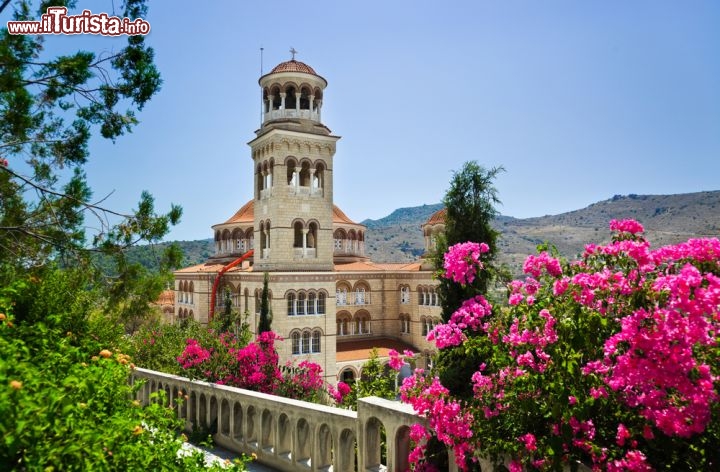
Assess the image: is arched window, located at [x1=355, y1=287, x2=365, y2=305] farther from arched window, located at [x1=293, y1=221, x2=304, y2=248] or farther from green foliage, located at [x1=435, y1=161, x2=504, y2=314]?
green foliage, located at [x1=435, y1=161, x2=504, y2=314]

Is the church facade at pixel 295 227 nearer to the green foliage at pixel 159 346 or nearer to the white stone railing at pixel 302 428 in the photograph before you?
the green foliage at pixel 159 346

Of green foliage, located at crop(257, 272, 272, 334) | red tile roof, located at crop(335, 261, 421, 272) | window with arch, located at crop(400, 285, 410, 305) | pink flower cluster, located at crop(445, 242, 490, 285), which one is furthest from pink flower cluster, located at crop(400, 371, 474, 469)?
window with arch, located at crop(400, 285, 410, 305)

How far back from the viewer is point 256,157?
90.7 feet

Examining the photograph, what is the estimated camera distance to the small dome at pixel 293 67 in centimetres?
2555

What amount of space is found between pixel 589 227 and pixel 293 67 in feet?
529

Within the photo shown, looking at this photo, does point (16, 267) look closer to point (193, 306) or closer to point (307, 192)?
point (307, 192)

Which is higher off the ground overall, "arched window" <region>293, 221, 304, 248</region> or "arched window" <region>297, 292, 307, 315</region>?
"arched window" <region>293, 221, 304, 248</region>

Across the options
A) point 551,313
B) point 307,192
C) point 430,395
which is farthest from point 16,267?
point 307,192

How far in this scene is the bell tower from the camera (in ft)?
83.5

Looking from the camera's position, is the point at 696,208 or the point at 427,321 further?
the point at 696,208

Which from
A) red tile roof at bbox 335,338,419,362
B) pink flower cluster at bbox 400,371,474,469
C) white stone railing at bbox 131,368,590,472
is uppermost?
pink flower cluster at bbox 400,371,474,469

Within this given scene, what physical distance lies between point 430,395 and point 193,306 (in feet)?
103

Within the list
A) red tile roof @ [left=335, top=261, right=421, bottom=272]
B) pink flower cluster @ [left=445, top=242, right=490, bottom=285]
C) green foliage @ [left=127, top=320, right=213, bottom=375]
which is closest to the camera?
pink flower cluster @ [left=445, top=242, right=490, bottom=285]

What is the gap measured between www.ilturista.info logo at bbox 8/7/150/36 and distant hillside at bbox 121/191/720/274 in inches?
3827
